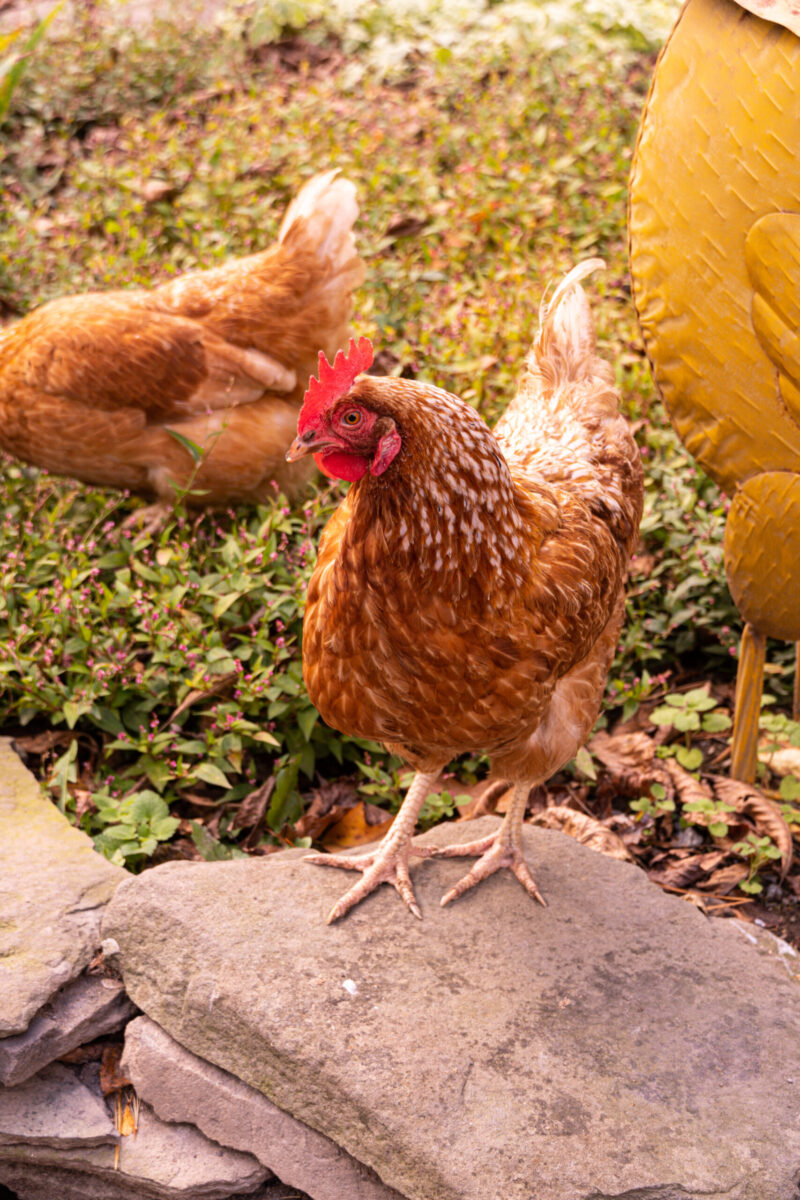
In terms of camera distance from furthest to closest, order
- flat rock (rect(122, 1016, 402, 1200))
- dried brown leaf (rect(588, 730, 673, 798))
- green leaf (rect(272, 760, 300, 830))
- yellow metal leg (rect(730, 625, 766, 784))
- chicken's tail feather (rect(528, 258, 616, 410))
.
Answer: dried brown leaf (rect(588, 730, 673, 798))
green leaf (rect(272, 760, 300, 830))
chicken's tail feather (rect(528, 258, 616, 410))
yellow metal leg (rect(730, 625, 766, 784))
flat rock (rect(122, 1016, 402, 1200))

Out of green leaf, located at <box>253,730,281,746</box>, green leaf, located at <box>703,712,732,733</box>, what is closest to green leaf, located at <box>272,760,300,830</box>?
green leaf, located at <box>253,730,281,746</box>

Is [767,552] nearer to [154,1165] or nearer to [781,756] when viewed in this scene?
[781,756]

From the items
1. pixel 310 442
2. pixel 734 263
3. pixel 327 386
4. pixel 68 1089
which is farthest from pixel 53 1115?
pixel 734 263

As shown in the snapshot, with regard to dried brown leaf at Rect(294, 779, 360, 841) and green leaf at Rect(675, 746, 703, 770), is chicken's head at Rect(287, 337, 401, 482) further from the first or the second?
green leaf at Rect(675, 746, 703, 770)

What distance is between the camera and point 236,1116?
243 centimetres

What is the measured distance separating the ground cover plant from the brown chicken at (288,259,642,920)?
674mm

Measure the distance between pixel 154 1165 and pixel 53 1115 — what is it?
26cm

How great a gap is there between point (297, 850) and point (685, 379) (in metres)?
1.65

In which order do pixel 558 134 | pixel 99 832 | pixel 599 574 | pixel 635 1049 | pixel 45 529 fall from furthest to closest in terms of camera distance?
pixel 558 134, pixel 45 529, pixel 99 832, pixel 599 574, pixel 635 1049

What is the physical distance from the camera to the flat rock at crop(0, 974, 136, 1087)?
2389mm

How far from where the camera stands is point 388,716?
2.41 m

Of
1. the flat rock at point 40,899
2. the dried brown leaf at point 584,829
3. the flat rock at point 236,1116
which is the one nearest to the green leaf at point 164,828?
the flat rock at point 40,899

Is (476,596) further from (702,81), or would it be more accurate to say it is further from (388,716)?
(702,81)

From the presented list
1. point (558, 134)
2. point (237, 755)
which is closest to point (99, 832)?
point (237, 755)
